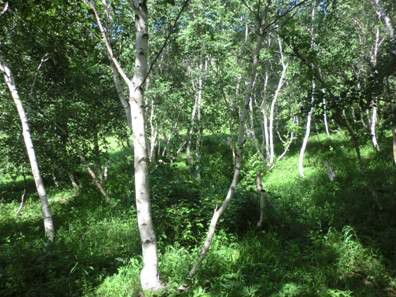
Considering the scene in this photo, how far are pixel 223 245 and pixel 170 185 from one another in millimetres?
2186

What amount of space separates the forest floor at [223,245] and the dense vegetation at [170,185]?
1.5 inches

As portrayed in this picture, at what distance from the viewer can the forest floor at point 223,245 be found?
6961mm

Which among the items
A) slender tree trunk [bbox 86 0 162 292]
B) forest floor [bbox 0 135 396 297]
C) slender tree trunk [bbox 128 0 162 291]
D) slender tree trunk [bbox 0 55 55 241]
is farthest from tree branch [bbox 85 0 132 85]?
slender tree trunk [bbox 0 55 55 241]

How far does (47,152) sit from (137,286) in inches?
348

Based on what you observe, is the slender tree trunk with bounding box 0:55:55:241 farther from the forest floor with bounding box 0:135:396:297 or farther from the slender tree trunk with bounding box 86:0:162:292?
the slender tree trunk with bounding box 86:0:162:292

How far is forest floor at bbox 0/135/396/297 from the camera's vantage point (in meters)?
6.96

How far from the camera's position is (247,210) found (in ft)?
35.0

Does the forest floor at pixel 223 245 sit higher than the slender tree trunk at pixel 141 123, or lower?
lower

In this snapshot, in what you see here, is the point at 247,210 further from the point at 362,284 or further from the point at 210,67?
the point at 210,67

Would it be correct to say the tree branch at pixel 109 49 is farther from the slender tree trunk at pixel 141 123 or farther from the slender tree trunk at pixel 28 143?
the slender tree trunk at pixel 28 143

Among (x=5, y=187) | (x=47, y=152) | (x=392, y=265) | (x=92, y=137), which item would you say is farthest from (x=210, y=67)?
(x=392, y=265)

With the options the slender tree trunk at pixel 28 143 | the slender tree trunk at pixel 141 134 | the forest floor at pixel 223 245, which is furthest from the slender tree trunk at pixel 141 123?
the slender tree trunk at pixel 28 143

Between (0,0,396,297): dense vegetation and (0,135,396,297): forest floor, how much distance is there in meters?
0.04

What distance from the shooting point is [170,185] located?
989 centimetres
